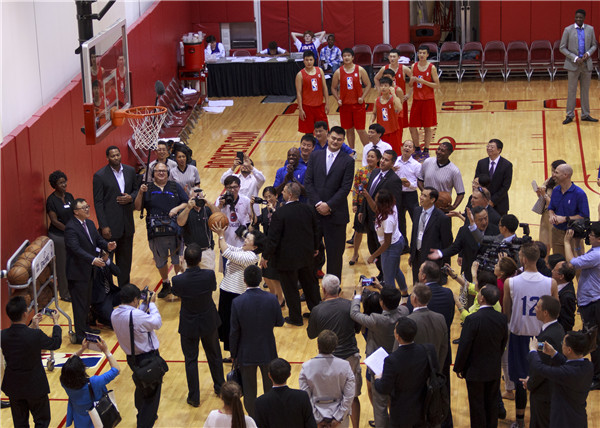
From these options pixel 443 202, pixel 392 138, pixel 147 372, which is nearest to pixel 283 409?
pixel 147 372

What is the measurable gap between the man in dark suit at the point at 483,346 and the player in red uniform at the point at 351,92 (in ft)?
27.5

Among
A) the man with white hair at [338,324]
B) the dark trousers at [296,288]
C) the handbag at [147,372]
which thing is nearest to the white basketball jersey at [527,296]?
the man with white hair at [338,324]

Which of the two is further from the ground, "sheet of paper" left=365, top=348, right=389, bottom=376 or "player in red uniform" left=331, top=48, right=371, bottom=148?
"player in red uniform" left=331, top=48, right=371, bottom=148

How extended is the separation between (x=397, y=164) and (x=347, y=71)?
437 centimetres

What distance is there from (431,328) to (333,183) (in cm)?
379

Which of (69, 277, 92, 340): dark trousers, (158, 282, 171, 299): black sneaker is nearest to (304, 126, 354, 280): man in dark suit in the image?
(158, 282, 171, 299): black sneaker

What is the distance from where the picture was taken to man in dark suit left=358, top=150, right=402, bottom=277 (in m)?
10.7

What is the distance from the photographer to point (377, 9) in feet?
76.7

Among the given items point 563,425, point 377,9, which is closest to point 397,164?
point 563,425

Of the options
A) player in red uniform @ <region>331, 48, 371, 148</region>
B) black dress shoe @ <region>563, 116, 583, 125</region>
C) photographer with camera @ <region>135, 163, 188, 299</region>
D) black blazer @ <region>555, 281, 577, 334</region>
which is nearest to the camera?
black blazer @ <region>555, 281, 577, 334</region>

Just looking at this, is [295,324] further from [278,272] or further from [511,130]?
[511,130]

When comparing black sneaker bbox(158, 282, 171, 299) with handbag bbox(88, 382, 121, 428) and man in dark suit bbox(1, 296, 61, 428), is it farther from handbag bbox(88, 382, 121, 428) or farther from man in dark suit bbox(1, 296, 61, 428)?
handbag bbox(88, 382, 121, 428)

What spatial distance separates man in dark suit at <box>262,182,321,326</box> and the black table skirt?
12077mm

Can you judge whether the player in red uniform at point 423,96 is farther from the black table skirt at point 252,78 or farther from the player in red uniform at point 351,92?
the black table skirt at point 252,78
